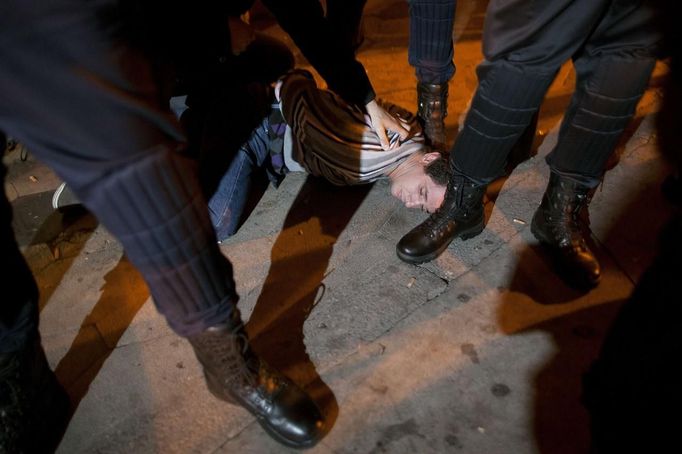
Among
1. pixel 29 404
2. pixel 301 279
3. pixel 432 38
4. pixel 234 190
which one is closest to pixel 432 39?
pixel 432 38

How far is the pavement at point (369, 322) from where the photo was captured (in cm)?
131

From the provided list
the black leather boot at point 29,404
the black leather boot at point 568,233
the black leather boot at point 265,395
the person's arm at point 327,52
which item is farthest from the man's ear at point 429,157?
the black leather boot at point 29,404

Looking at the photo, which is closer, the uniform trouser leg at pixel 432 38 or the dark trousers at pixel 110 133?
the dark trousers at pixel 110 133

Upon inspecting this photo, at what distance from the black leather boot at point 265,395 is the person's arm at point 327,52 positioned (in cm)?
101

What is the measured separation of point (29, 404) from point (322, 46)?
Answer: 142 cm

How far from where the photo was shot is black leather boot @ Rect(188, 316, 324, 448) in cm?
123

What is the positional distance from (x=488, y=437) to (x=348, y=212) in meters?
1.09

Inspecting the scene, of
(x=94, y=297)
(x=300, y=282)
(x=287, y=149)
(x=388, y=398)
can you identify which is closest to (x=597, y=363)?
(x=388, y=398)

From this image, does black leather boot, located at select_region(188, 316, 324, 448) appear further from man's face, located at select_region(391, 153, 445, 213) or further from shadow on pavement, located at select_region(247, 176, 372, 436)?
man's face, located at select_region(391, 153, 445, 213)

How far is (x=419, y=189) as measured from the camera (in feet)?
6.34

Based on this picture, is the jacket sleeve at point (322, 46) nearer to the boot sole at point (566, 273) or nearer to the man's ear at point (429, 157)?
the man's ear at point (429, 157)

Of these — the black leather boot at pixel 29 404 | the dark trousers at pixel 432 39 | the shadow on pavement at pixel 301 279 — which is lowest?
the shadow on pavement at pixel 301 279

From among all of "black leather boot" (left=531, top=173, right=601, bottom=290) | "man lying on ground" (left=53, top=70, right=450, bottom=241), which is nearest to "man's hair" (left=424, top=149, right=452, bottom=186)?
"man lying on ground" (left=53, top=70, right=450, bottom=241)

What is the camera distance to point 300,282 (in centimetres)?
176
